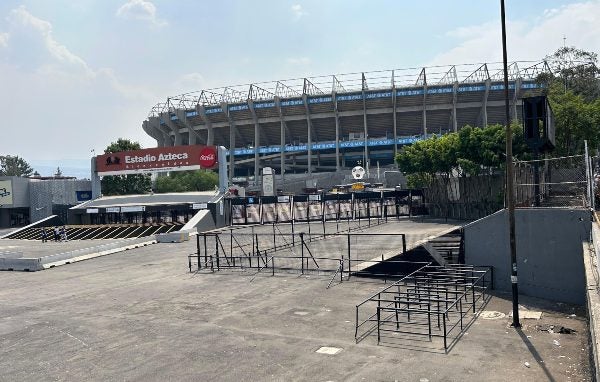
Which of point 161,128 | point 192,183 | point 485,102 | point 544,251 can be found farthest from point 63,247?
point 485,102

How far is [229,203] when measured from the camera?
52781 millimetres

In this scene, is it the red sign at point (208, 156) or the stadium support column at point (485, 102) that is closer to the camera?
the red sign at point (208, 156)

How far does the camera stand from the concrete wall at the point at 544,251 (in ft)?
63.1

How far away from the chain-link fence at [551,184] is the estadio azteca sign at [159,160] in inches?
1332

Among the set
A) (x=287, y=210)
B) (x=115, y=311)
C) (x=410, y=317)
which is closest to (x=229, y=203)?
(x=287, y=210)

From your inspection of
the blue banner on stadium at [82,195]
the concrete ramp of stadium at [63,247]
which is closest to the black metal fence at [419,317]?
the concrete ramp of stadium at [63,247]

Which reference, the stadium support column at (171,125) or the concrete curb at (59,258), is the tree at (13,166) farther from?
the concrete curb at (59,258)

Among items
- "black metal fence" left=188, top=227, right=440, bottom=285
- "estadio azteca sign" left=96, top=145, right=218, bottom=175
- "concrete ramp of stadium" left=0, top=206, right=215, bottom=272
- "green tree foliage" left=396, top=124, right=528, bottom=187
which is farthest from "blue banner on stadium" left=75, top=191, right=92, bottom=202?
"green tree foliage" left=396, top=124, right=528, bottom=187

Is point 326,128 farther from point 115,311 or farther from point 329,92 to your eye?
point 115,311

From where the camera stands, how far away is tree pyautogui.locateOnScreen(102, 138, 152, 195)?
8044 cm

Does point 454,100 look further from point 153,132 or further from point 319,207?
point 153,132

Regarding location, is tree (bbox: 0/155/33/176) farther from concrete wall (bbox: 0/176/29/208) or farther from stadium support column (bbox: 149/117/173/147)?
concrete wall (bbox: 0/176/29/208)

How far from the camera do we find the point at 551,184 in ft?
66.2

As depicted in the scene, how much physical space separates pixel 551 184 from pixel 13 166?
198099 mm
